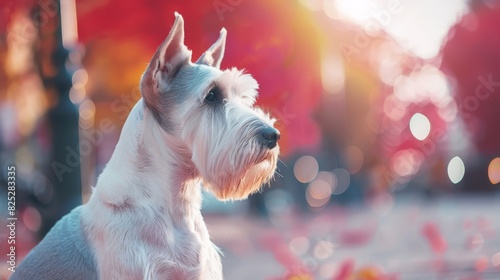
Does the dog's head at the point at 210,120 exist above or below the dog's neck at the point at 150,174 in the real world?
above

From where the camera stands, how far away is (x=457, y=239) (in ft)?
48.0

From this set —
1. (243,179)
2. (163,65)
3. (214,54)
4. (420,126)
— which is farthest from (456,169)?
(163,65)

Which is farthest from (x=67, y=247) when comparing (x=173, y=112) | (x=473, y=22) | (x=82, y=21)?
(x=473, y=22)

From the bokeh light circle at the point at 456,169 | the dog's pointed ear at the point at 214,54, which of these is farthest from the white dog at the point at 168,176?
the bokeh light circle at the point at 456,169

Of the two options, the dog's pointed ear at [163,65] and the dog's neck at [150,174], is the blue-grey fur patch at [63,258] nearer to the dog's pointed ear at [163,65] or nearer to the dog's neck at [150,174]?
the dog's neck at [150,174]

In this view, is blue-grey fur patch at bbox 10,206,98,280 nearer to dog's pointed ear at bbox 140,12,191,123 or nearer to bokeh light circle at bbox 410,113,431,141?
dog's pointed ear at bbox 140,12,191,123

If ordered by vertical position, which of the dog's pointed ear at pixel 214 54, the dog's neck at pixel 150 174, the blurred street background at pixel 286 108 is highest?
the blurred street background at pixel 286 108

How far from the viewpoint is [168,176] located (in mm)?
3852

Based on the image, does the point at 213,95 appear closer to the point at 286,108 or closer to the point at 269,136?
the point at 269,136

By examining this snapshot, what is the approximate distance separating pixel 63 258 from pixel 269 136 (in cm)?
127

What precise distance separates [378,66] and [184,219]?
24.2m

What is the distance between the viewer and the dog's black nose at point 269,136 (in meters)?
3.83

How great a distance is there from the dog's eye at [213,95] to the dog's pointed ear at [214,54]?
34 cm

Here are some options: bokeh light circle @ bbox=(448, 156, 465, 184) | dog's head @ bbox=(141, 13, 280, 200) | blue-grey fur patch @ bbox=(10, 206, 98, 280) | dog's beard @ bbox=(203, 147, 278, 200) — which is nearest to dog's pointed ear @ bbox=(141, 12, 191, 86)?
dog's head @ bbox=(141, 13, 280, 200)
